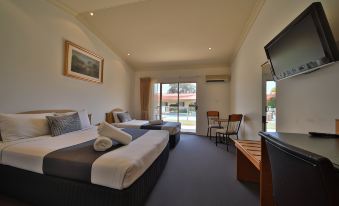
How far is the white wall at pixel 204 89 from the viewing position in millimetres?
5219

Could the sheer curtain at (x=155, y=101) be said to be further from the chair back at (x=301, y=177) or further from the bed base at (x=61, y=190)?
the chair back at (x=301, y=177)

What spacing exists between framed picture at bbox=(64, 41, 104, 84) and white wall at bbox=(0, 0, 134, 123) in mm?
108

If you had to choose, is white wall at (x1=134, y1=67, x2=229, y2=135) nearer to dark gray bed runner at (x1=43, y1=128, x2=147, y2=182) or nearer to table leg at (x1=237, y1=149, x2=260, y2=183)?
table leg at (x1=237, y1=149, x2=260, y2=183)

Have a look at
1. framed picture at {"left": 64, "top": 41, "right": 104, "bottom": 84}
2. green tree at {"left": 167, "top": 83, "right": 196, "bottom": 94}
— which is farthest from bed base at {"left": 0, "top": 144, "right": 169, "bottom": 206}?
green tree at {"left": 167, "top": 83, "right": 196, "bottom": 94}

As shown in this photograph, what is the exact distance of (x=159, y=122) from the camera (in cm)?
400

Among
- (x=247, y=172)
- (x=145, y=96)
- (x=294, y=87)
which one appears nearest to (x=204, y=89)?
(x=145, y=96)

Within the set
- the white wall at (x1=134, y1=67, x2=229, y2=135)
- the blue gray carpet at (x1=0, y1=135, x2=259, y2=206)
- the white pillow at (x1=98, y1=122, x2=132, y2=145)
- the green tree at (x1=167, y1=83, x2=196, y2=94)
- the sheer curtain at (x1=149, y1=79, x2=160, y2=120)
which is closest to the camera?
the blue gray carpet at (x1=0, y1=135, x2=259, y2=206)

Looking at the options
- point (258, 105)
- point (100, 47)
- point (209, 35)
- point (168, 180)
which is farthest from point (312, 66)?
point (100, 47)

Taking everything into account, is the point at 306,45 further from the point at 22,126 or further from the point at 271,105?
the point at 22,126

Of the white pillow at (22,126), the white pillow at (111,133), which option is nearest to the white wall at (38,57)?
the white pillow at (22,126)

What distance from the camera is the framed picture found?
3.05m

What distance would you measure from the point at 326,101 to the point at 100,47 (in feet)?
14.8

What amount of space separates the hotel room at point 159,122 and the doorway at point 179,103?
36.4 inches

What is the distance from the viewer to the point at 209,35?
3600 mm
